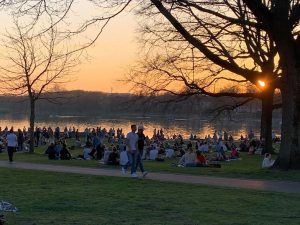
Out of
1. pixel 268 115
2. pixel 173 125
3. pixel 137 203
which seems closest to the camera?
pixel 137 203

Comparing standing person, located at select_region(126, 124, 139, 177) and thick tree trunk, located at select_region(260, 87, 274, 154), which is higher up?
thick tree trunk, located at select_region(260, 87, 274, 154)

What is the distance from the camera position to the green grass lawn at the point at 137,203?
979 centimetres

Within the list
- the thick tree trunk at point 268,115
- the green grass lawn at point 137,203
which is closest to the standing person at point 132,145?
the green grass lawn at point 137,203

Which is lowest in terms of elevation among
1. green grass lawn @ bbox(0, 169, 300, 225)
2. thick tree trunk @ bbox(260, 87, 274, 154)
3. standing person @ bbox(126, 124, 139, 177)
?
green grass lawn @ bbox(0, 169, 300, 225)

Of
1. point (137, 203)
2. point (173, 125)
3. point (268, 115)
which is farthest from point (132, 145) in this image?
point (173, 125)

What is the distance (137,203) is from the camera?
38.5 feet

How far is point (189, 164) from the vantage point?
78.6 ft

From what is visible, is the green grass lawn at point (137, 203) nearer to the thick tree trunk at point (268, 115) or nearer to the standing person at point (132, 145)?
the standing person at point (132, 145)

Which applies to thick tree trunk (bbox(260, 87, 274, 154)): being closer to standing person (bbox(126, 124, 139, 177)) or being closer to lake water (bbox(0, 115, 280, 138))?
standing person (bbox(126, 124, 139, 177))

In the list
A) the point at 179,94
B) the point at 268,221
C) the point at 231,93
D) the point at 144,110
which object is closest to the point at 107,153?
the point at 144,110

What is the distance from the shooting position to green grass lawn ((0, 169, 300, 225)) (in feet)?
32.1

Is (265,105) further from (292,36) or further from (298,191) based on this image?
(298,191)

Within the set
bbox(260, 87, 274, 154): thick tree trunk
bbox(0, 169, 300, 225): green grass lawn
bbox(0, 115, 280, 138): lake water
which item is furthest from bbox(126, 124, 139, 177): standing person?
bbox(0, 115, 280, 138): lake water

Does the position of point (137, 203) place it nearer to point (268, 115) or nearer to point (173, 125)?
point (268, 115)
